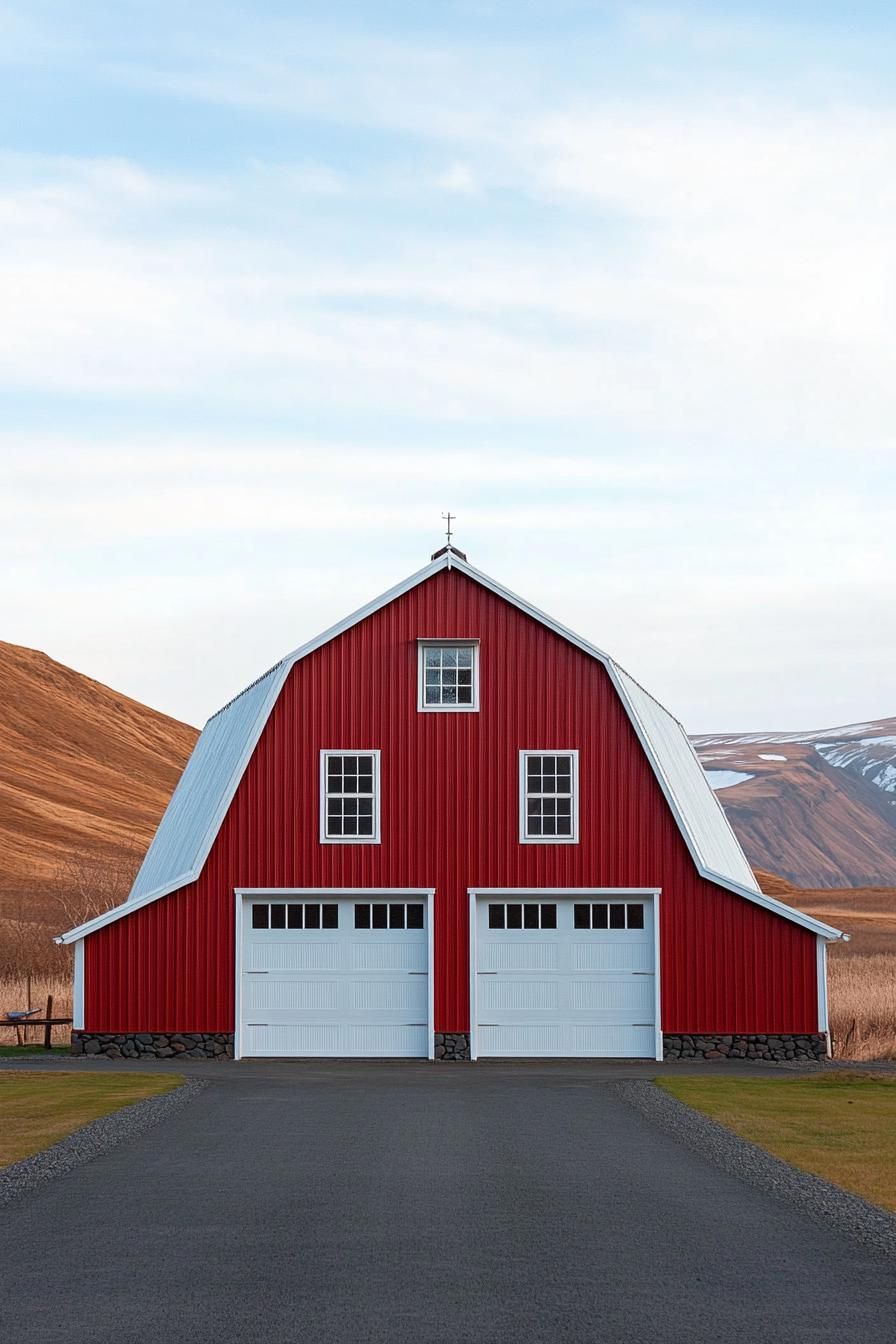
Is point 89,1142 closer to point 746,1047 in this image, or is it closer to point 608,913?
point 608,913

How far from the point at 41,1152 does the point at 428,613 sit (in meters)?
14.4

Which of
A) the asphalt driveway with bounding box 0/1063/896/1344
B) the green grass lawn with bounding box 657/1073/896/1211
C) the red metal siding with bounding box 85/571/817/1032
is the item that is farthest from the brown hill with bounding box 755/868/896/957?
the asphalt driveway with bounding box 0/1063/896/1344

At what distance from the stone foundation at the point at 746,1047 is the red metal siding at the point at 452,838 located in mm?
187

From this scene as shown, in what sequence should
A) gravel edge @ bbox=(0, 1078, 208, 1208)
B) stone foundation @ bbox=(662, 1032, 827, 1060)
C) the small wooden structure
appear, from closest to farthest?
gravel edge @ bbox=(0, 1078, 208, 1208), stone foundation @ bbox=(662, 1032, 827, 1060), the small wooden structure

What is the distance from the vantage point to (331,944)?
2741cm

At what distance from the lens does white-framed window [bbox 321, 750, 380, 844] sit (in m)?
27.5

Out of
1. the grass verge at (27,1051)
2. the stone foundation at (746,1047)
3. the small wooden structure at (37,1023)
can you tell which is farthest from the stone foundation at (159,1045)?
the stone foundation at (746,1047)

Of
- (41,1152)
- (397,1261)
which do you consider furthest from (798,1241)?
(41,1152)

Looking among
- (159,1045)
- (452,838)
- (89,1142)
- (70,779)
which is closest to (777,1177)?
(89,1142)

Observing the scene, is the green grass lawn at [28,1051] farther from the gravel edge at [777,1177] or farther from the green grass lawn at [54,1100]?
the gravel edge at [777,1177]

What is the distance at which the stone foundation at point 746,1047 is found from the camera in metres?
26.5

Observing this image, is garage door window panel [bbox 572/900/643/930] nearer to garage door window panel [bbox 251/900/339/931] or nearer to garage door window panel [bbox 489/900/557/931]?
garage door window panel [bbox 489/900/557/931]

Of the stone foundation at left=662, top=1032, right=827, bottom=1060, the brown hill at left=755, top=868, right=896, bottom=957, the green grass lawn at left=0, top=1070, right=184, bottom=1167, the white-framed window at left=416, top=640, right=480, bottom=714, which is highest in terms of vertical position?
the white-framed window at left=416, top=640, right=480, bottom=714

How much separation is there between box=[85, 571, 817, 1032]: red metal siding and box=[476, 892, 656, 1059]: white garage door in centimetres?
38
